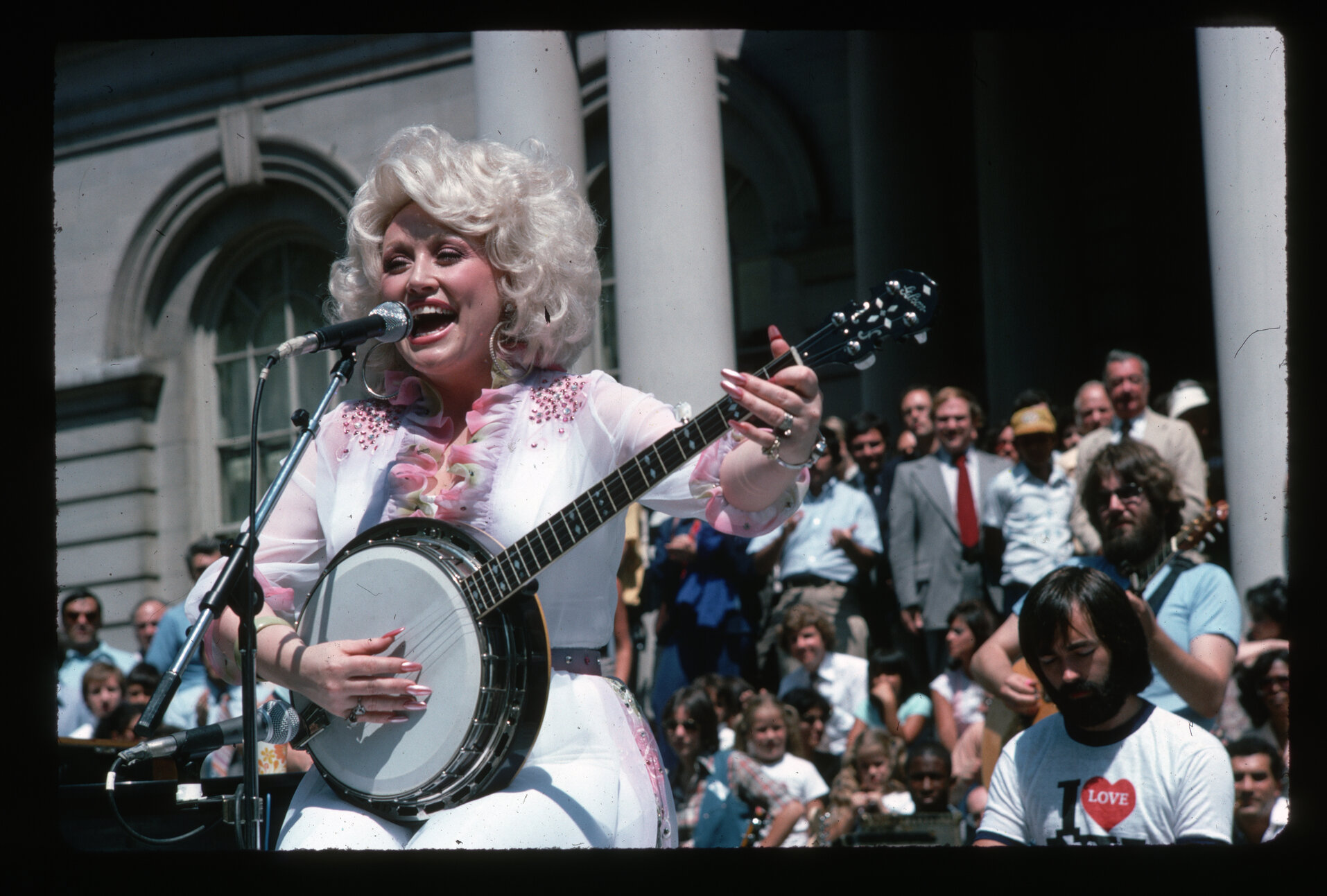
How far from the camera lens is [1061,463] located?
21.3ft

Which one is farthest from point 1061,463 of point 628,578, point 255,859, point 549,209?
point 255,859

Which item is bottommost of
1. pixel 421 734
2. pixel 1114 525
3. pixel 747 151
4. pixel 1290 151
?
pixel 421 734

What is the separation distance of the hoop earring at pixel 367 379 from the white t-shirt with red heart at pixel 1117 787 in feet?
4.68

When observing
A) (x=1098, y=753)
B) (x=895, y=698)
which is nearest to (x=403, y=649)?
(x=1098, y=753)

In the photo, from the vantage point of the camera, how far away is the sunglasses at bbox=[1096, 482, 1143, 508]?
4203 millimetres

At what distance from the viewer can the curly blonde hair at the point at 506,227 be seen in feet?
9.25

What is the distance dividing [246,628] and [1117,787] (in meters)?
1.66

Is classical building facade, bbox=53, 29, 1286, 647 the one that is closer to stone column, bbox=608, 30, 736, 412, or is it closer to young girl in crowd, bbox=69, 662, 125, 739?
stone column, bbox=608, 30, 736, 412

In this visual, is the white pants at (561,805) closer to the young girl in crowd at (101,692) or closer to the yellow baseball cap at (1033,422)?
the yellow baseball cap at (1033,422)

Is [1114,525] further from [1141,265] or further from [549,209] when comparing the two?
[1141,265]

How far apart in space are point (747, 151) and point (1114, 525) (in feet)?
21.0

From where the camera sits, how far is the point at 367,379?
301cm

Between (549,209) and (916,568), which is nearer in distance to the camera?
(549,209)

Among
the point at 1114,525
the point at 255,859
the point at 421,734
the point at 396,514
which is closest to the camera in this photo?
the point at 255,859
